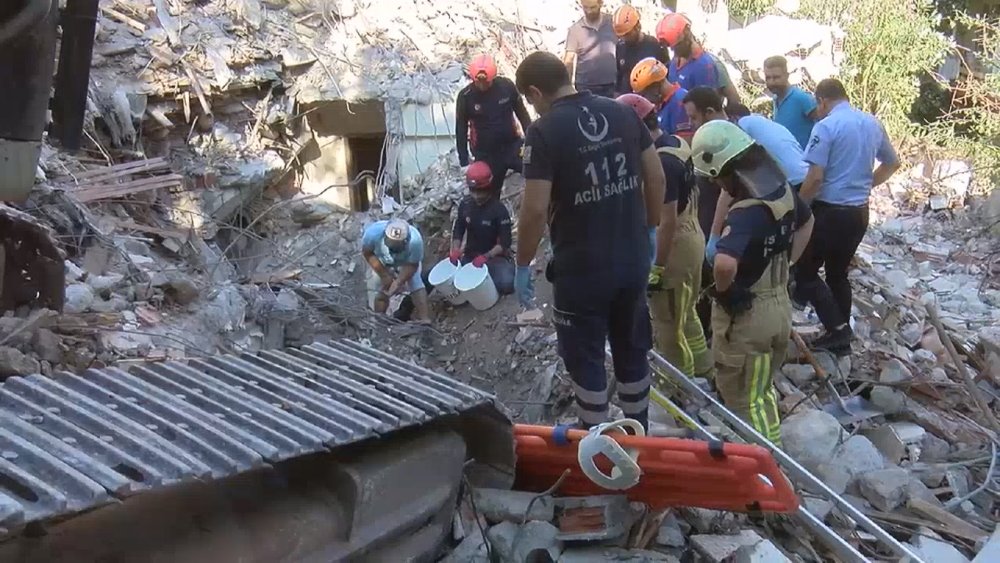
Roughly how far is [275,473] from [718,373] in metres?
2.33

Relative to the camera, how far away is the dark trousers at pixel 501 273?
6.98 metres

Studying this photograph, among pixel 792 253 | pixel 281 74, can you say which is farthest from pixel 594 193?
pixel 281 74

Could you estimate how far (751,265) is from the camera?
4.03 m

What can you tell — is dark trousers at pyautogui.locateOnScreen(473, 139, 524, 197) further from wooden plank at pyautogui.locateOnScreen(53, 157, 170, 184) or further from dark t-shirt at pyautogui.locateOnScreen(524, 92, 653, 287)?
dark t-shirt at pyautogui.locateOnScreen(524, 92, 653, 287)

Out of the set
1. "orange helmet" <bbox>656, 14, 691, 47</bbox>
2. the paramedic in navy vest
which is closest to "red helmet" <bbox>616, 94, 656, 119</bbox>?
the paramedic in navy vest

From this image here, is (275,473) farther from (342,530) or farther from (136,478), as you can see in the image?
(136,478)

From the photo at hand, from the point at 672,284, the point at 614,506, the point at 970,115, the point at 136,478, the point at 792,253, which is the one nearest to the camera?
the point at 136,478

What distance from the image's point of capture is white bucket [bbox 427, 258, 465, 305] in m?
7.13

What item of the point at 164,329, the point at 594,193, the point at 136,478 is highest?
the point at 594,193

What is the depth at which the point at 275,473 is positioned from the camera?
118 inches

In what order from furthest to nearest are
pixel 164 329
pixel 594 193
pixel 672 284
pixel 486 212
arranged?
pixel 486 212, pixel 164 329, pixel 672 284, pixel 594 193

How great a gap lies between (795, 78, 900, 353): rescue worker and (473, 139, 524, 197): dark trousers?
2.58m

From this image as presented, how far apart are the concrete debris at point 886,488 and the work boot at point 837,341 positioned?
1363 mm

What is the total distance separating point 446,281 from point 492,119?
1.38m
